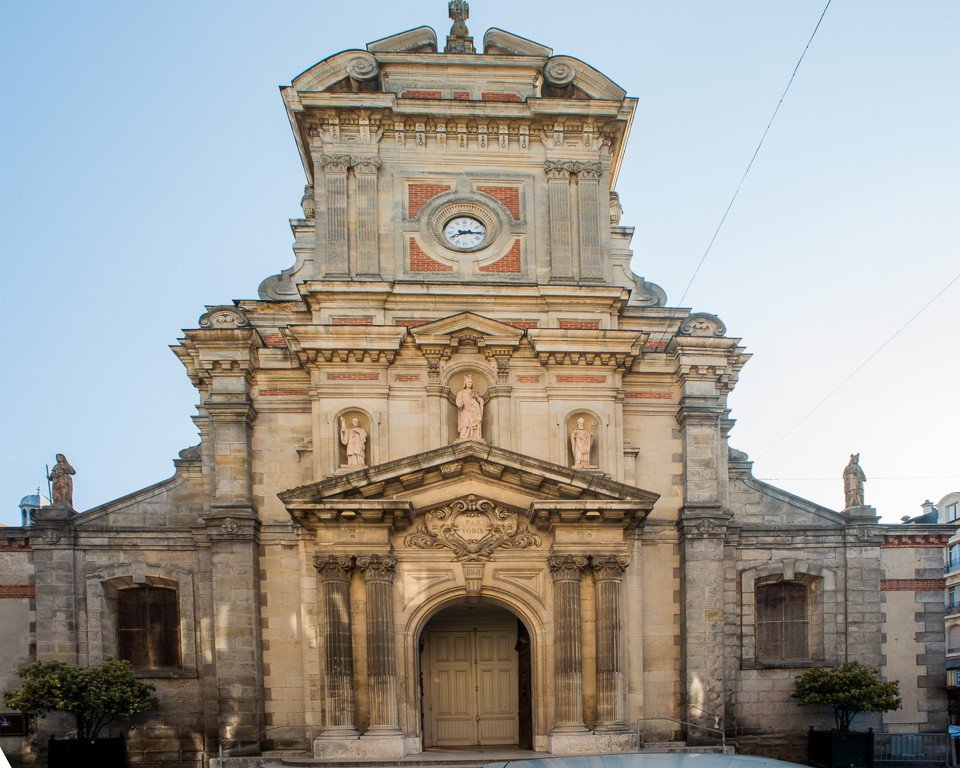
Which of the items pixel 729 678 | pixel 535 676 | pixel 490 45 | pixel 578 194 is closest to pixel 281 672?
pixel 535 676

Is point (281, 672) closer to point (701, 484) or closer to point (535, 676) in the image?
point (535, 676)

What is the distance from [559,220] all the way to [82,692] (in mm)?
13317

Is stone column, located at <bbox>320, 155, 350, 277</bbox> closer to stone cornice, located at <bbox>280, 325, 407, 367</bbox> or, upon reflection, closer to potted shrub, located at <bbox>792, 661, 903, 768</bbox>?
stone cornice, located at <bbox>280, 325, 407, 367</bbox>

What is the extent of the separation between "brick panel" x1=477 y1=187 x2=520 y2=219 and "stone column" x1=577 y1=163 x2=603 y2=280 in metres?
1.36

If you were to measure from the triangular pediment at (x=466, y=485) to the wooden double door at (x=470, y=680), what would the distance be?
12.1ft

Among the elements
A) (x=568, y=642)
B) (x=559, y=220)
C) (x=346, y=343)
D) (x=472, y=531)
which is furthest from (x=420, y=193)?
(x=568, y=642)

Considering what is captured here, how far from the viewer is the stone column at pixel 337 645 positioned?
60.2 feet

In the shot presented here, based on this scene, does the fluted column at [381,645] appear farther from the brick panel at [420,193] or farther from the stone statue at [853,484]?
the stone statue at [853,484]

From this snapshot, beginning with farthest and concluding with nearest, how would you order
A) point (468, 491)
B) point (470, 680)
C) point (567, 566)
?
point (470, 680), point (468, 491), point (567, 566)

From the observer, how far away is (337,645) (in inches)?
732

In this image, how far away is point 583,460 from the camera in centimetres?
2025

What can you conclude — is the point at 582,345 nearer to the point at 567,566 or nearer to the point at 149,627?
the point at 567,566

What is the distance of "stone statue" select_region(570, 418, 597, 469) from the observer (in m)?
20.2

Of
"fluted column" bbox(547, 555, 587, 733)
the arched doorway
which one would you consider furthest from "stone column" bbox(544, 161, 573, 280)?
the arched doorway
